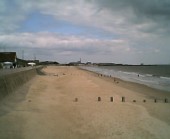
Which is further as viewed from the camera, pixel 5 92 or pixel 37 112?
pixel 5 92

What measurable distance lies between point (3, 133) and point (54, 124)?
2.75 m

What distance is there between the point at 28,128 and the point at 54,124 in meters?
1.47

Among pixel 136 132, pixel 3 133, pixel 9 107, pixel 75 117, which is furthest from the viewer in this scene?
pixel 9 107

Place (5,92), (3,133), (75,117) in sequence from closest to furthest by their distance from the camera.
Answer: (3,133)
(75,117)
(5,92)

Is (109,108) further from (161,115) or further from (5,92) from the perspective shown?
(5,92)

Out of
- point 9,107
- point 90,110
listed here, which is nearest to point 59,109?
point 90,110

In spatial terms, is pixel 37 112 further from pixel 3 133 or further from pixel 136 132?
pixel 136 132

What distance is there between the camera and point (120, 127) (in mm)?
13109

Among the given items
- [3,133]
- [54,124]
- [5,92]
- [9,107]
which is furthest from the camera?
[5,92]

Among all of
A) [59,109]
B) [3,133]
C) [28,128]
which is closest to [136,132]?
[28,128]

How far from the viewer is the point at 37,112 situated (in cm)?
1612

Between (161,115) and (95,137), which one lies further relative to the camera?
(161,115)

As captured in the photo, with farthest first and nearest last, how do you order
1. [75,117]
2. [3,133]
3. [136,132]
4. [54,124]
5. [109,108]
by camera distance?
[109,108]
[75,117]
[54,124]
[136,132]
[3,133]

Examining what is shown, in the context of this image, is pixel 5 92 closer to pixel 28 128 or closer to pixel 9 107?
pixel 9 107
